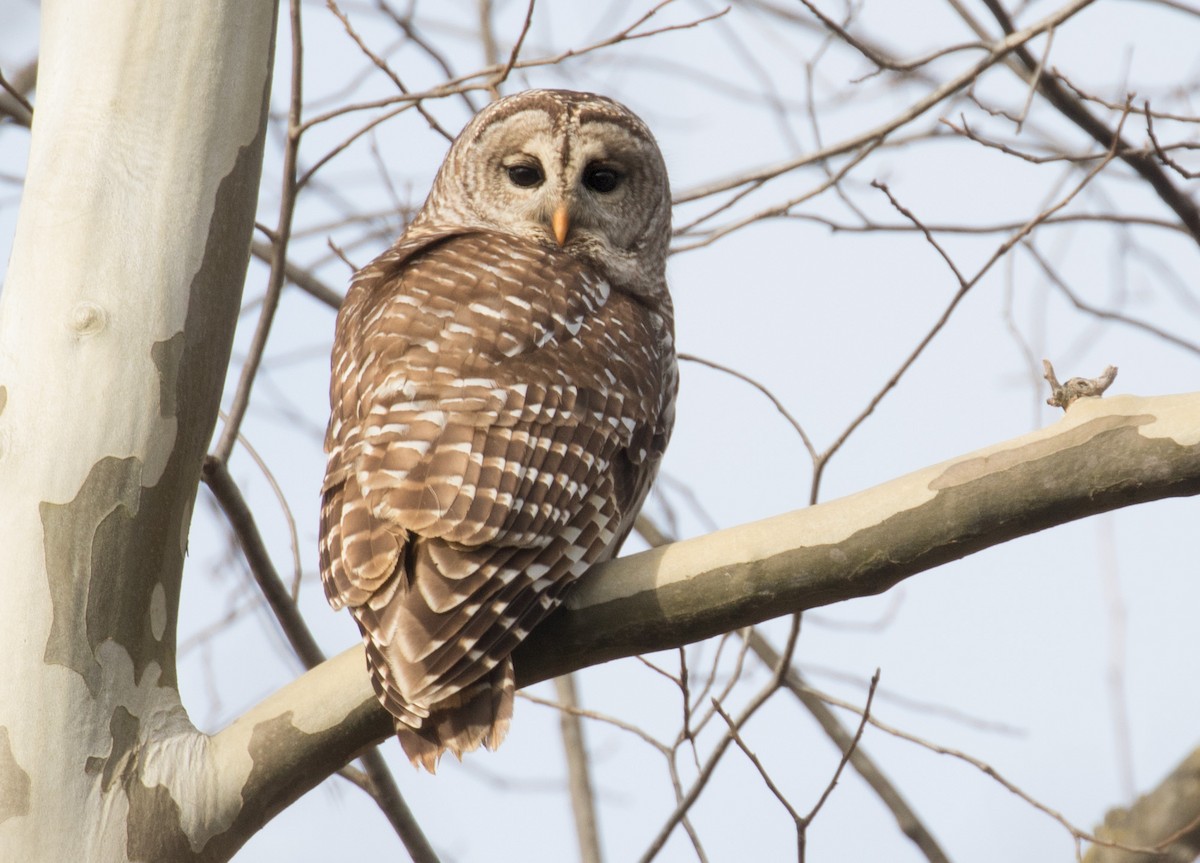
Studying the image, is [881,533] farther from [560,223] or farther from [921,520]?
[560,223]

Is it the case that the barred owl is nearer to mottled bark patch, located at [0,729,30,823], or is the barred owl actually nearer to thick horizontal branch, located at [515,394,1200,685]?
thick horizontal branch, located at [515,394,1200,685]

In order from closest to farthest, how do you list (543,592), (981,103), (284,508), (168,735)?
1. (168,735)
2. (543,592)
3. (284,508)
4. (981,103)

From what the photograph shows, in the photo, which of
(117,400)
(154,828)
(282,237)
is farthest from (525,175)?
(154,828)

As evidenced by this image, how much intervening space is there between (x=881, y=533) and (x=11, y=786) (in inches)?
64.8

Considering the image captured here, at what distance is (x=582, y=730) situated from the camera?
19.1 ft

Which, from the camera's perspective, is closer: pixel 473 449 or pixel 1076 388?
pixel 1076 388

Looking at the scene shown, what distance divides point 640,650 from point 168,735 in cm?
93

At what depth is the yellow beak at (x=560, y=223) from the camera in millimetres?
4844

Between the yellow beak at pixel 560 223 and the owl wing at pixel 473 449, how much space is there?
59 cm

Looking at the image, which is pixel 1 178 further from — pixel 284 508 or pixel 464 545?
pixel 464 545

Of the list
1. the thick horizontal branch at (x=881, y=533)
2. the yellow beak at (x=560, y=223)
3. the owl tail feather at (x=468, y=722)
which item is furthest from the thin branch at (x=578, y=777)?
the thick horizontal branch at (x=881, y=533)

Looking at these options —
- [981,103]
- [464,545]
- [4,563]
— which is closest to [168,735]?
[4,563]

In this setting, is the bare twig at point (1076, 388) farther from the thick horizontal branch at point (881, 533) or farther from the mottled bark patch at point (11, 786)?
the mottled bark patch at point (11, 786)

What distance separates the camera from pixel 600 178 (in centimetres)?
529
